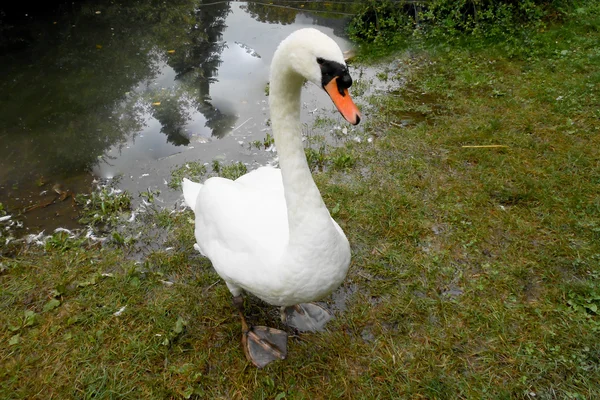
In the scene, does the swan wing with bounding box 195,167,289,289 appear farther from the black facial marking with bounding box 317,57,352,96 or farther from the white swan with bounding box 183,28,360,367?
the black facial marking with bounding box 317,57,352,96

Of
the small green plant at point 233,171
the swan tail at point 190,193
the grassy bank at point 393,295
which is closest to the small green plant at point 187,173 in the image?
the small green plant at point 233,171

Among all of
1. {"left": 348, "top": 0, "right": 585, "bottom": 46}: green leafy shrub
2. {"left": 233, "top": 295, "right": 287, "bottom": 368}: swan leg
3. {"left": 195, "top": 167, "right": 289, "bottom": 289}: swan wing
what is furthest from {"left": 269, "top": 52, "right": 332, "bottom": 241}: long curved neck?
{"left": 348, "top": 0, "right": 585, "bottom": 46}: green leafy shrub

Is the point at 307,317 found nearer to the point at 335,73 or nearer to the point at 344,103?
the point at 344,103

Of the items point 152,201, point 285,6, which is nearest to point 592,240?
point 152,201

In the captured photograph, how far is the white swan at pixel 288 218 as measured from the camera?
5.45 feet

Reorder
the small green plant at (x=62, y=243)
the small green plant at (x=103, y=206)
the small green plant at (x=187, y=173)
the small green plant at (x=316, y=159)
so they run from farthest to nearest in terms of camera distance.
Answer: the small green plant at (x=316, y=159) → the small green plant at (x=187, y=173) → the small green plant at (x=103, y=206) → the small green plant at (x=62, y=243)

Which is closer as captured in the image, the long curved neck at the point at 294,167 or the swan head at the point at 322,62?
the swan head at the point at 322,62

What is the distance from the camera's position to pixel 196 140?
477cm

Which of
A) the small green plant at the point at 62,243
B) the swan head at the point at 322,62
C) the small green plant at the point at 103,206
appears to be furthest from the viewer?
the small green plant at the point at 103,206

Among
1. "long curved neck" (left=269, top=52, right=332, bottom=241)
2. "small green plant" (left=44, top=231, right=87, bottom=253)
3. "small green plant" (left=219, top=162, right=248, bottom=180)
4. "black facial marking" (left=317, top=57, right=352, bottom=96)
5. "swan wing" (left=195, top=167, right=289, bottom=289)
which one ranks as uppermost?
"black facial marking" (left=317, top=57, right=352, bottom=96)

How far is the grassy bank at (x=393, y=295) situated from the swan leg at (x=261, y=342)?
0.06 metres

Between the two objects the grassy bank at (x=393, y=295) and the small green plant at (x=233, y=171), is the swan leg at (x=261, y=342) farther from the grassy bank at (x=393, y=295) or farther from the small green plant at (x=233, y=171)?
the small green plant at (x=233, y=171)

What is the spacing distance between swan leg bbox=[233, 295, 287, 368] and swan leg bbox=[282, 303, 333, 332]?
12 centimetres

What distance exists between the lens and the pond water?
168 inches
